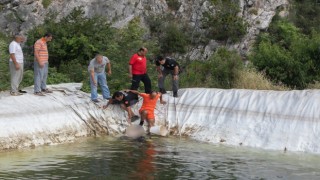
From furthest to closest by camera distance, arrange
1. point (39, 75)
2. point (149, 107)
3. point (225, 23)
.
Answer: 1. point (225, 23)
2. point (149, 107)
3. point (39, 75)

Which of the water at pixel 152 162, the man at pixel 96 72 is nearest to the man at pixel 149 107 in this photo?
the water at pixel 152 162

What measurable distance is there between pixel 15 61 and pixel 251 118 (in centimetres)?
543

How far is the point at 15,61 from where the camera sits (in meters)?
11.1

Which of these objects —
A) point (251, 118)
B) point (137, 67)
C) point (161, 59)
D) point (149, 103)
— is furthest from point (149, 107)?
point (251, 118)

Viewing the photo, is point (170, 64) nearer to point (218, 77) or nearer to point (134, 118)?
point (134, 118)

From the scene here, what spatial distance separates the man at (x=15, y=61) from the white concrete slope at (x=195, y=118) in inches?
13.1

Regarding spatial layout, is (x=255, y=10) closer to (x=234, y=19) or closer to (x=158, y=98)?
(x=234, y=19)

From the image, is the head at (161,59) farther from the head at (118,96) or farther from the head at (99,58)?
the head at (99,58)

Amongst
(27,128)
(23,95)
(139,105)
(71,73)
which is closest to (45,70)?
(23,95)

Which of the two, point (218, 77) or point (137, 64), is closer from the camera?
point (137, 64)

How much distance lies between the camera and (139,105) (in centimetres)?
1280

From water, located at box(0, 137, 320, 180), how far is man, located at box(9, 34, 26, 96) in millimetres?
1732

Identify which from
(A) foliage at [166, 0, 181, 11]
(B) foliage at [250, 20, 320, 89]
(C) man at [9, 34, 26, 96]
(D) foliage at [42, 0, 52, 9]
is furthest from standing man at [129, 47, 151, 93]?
(A) foliage at [166, 0, 181, 11]

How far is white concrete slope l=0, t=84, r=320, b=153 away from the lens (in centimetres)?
1070
